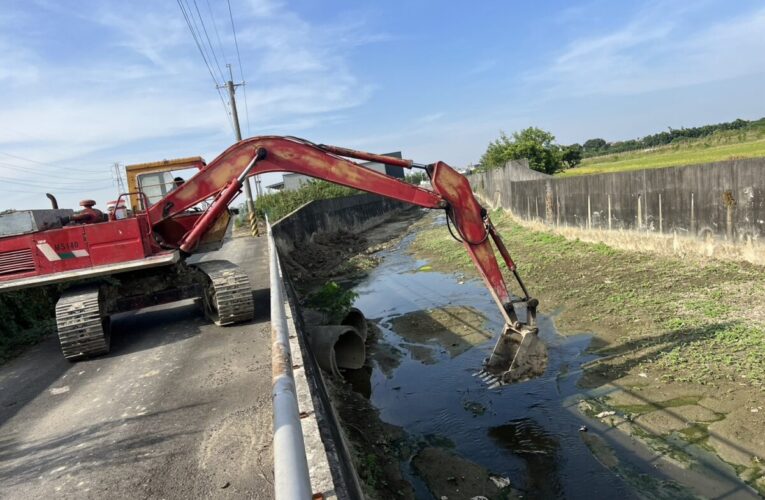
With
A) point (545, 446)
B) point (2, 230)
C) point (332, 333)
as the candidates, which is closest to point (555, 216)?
point (332, 333)

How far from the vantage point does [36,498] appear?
396 cm

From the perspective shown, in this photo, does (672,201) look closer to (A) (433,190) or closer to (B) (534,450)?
(A) (433,190)

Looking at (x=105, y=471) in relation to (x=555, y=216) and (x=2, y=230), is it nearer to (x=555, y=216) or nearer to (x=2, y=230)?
(x=2, y=230)

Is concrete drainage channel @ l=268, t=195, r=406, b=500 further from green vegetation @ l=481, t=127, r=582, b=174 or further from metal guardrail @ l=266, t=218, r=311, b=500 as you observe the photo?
green vegetation @ l=481, t=127, r=582, b=174

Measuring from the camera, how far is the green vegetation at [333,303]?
9758mm

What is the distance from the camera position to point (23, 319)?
32.6 feet

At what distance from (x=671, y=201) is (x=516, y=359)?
7.29m

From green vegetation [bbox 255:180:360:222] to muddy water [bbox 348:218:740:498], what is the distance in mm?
22270

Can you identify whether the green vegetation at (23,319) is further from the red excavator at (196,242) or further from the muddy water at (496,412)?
the muddy water at (496,412)

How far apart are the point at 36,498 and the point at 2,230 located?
16.7 feet

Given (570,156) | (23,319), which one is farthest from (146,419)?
(570,156)

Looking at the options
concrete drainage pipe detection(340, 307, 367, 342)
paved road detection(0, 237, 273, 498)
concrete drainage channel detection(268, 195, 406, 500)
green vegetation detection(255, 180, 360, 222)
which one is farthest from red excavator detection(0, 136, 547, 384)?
green vegetation detection(255, 180, 360, 222)

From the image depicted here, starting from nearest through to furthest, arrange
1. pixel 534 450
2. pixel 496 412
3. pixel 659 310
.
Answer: pixel 534 450 → pixel 496 412 → pixel 659 310

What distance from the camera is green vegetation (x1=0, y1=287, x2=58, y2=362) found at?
8.99m
